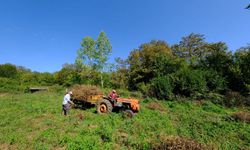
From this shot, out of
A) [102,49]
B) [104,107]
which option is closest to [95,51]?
[102,49]

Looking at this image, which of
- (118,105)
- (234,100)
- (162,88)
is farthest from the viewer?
(162,88)

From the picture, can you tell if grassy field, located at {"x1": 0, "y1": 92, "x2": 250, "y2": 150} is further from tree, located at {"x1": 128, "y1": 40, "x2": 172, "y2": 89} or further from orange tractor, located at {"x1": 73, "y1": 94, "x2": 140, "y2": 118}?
tree, located at {"x1": 128, "y1": 40, "x2": 172, "y2": 89}

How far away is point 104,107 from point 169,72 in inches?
568

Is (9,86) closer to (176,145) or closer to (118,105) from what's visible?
(118,105)

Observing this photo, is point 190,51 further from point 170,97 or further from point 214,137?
point 214,137

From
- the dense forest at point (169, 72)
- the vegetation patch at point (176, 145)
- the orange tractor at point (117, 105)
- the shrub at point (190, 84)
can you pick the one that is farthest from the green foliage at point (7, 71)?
the vegetation patch at point (176, 145)

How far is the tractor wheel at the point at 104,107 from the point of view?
1072cm

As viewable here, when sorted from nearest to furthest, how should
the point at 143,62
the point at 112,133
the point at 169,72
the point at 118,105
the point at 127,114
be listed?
the point at 112,133 → the point at 127,114 → the point at 118,105 → the point at 169,72 → the point at 143,62

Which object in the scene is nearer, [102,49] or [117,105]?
[117,105]

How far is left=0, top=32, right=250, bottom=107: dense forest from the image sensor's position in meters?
18.0

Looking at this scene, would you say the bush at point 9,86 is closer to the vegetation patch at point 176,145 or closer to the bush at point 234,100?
the bush at point 234,100

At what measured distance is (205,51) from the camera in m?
33.4

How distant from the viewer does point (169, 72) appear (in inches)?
922

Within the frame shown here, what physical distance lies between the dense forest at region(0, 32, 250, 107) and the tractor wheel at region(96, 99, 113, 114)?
8.82 metres
